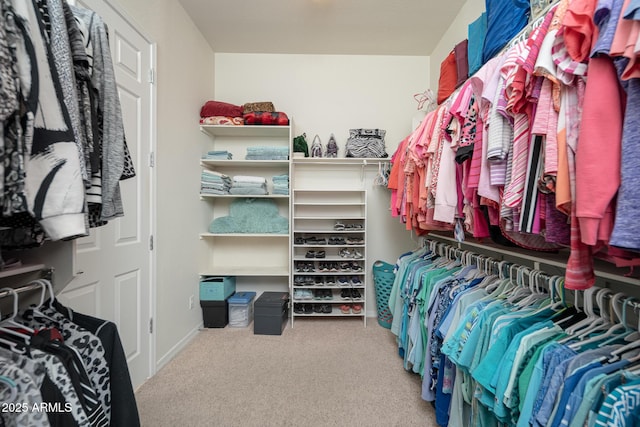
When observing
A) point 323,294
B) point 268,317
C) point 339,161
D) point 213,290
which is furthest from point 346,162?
point 213,290

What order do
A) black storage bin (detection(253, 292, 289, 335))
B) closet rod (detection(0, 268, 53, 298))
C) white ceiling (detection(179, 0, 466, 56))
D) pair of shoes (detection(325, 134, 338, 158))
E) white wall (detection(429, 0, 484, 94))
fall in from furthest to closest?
pair of shoes (detection(325, 134, 338, 158))
black storage bin (detection(253, 292, 289, 335))
white ceiling (detection(179, 0, 466, 56))
white wall (detection(429, 0, 484, 94))
closet rod (detection(0, 268, 53, 298))

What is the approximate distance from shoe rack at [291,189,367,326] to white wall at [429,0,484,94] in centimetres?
146

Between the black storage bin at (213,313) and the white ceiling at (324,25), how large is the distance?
2.50m

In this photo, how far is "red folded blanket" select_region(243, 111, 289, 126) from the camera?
2.46 meters

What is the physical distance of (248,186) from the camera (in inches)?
100

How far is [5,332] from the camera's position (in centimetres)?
70

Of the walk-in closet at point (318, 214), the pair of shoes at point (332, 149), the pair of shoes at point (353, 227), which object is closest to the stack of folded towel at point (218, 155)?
the walk-in closet at point (318, 214)

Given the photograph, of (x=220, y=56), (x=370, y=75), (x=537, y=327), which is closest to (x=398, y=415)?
(x=537, y=327)

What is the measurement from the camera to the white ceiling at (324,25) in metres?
2.14

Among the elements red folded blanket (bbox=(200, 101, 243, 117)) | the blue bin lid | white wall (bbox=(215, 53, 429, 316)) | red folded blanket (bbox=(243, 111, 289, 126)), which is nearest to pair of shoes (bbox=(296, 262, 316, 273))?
the blue bin lid

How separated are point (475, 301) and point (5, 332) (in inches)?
61.4

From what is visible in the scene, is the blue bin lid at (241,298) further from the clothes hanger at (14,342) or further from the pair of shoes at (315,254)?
the clothes hanger at (14,342)

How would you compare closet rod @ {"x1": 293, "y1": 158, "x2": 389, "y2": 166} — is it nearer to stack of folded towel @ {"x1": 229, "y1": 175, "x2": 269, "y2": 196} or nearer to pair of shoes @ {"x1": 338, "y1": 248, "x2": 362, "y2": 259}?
stack of folded towel @ {"x1": 229, "y1": 175, "x2": 269, "y2": 196}

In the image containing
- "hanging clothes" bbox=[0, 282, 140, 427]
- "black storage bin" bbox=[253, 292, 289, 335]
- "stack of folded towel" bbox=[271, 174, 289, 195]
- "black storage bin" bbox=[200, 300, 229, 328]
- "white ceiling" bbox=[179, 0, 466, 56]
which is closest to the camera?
"hanging clothes" bbox=[0, 282, 140, 427]
